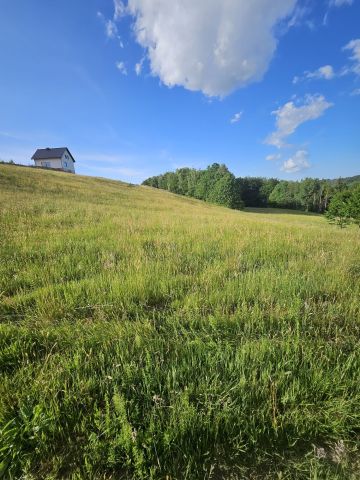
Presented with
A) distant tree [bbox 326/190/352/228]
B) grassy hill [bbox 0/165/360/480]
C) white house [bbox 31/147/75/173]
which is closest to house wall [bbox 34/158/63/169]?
white house [bbox 31/147/75/173]

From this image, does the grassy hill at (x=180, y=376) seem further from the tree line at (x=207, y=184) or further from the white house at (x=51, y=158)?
the white house at (x=51, y=158)

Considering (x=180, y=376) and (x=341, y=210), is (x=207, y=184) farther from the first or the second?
(x=180, y=376)

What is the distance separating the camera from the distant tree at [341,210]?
148 feet

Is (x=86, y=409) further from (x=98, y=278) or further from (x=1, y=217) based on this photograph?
(x=1, y=217)

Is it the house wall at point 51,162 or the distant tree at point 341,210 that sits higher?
the house wall at point 51,162

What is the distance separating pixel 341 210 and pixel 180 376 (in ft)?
181

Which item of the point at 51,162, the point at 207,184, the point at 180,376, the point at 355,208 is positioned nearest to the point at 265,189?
the point at 207,184

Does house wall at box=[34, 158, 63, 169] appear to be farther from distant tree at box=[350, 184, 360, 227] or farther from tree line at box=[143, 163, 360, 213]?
distant tree at box=[350, 184, 360, 227]

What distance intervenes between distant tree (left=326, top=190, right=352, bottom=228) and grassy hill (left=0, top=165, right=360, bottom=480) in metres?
48.7

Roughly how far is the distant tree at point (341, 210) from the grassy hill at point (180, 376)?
4867 cm

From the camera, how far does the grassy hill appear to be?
1.56 meters

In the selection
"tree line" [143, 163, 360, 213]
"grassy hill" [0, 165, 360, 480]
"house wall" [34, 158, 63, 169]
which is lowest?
"grassy hill" [0, 165, 360, 480]

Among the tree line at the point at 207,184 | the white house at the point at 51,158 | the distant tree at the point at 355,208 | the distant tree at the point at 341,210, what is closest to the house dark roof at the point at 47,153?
the white house at the point at 51,158

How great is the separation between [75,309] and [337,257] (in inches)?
197
